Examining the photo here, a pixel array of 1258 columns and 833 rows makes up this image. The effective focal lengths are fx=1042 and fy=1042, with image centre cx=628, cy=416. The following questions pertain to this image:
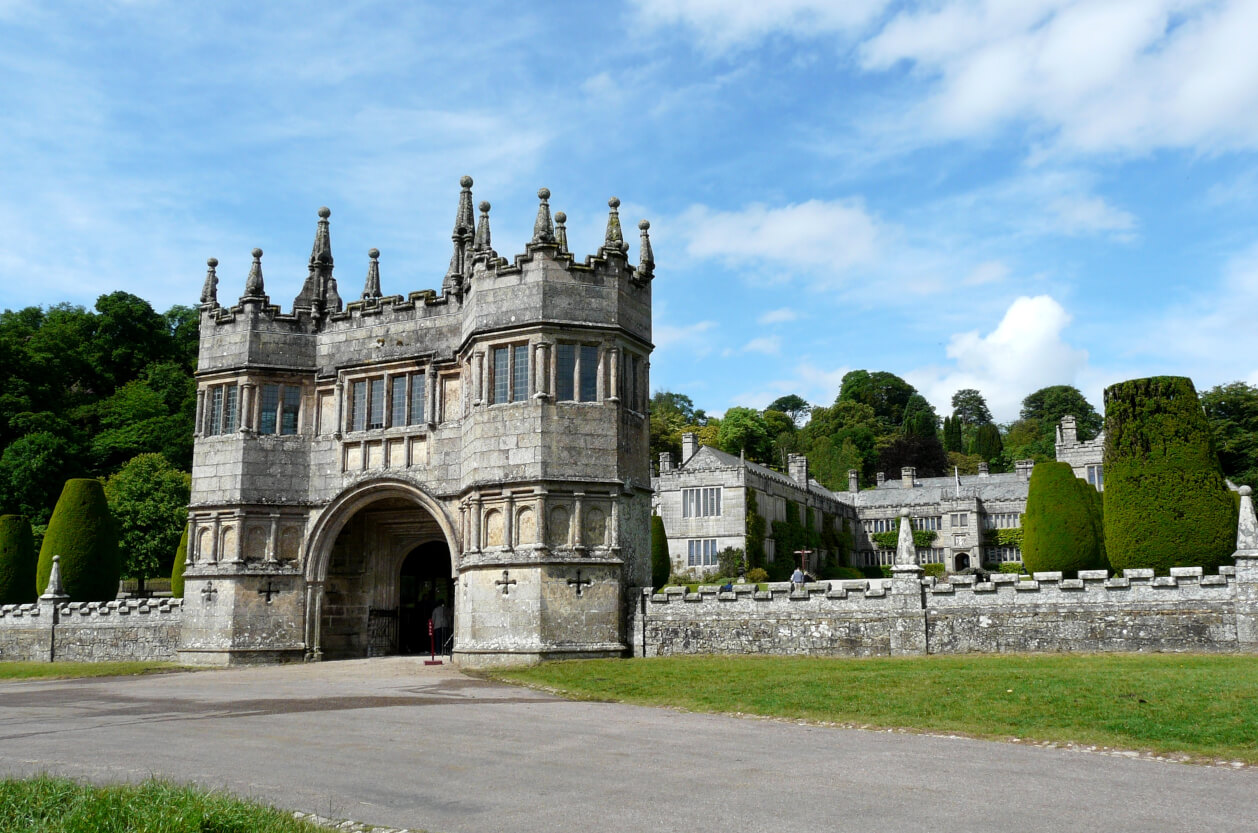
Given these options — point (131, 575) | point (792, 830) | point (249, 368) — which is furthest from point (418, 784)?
point (131, 575)

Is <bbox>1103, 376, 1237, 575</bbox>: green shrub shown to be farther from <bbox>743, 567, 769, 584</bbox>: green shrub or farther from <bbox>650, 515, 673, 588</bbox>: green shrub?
<bbox>743, 567, 769, 584</bbox>: green shrub

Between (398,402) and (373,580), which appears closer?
(398,402)

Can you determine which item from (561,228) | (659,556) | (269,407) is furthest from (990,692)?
(659,556)

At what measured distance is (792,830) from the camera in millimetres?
7215

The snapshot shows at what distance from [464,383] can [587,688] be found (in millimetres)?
9696

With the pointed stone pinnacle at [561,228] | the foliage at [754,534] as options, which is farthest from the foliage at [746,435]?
the pointed stone pinnacle at [561,228]

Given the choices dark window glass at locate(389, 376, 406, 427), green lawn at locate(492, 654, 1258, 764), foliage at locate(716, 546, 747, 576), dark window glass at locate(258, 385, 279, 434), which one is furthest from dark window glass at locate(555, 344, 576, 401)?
foliage at locate(716, 546, 747, 576)

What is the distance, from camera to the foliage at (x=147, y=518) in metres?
51.9

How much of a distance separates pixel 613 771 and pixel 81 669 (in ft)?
65.7

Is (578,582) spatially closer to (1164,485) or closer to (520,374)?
(520,374)

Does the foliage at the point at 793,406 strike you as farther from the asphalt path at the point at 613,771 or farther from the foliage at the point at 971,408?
the asphalt path at the point at 613,771

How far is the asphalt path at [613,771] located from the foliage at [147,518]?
132 feet

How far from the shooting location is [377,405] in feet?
85.7

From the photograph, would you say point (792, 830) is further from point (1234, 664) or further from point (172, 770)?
point (1234, 664)
